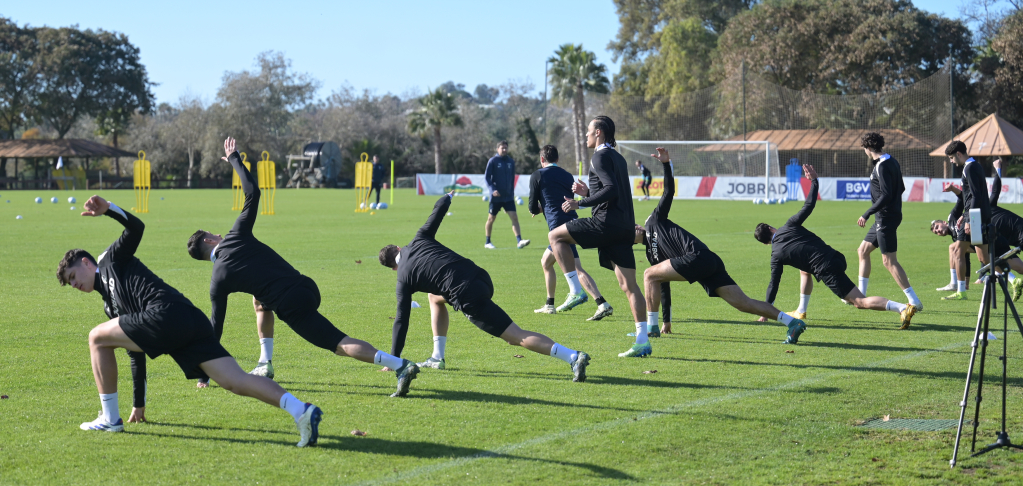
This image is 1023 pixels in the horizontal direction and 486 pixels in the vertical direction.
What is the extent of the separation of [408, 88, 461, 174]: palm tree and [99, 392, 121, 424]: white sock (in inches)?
2539

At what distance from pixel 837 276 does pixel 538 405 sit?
13.7ft

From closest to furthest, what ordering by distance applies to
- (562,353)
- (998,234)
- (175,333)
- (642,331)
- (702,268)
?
(175,333), (562,353), (642,331), (702,268), (998,234)

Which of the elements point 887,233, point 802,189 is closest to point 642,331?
point 887,233

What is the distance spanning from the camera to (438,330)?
23.3 feet

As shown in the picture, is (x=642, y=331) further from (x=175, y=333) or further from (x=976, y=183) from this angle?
(x=976, y=183)

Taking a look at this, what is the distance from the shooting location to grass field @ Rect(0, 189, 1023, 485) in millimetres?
4633

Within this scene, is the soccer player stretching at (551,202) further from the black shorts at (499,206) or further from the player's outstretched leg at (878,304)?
the black shorts at (499,206)

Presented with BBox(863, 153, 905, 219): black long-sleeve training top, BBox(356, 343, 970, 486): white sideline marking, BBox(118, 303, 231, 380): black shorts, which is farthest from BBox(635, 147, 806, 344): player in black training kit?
BBox(118, 303, 231, 380): black shorts

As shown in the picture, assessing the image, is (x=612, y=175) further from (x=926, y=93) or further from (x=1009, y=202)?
(x=926, y=93)

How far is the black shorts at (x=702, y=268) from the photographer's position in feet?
25.1

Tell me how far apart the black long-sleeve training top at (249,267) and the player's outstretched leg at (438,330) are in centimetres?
126

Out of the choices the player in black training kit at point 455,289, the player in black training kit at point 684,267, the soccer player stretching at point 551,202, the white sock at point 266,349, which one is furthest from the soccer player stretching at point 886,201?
the white sock at point 266,349

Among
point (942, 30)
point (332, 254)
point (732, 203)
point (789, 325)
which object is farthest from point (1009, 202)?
point (789, 325)

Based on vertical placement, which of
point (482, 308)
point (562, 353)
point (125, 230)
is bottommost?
point (562, 353)
